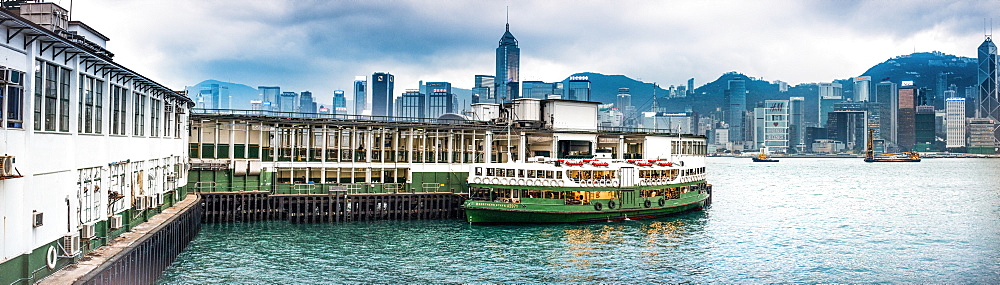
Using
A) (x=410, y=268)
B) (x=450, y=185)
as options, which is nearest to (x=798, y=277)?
(x=410, y=268)

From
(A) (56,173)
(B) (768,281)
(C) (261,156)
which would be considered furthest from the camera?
(C) (261,156)

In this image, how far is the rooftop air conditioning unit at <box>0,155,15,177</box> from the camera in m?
16.6

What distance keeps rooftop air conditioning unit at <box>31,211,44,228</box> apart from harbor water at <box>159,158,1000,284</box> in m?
11.9

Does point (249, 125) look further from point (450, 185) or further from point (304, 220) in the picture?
point (450, 185)

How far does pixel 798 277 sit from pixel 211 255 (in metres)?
32.3

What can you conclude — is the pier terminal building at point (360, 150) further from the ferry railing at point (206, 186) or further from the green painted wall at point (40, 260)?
the green painted wall at point (40, 260)

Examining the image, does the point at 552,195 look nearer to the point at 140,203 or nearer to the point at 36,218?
the point at 140,203

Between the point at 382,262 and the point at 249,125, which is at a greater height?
the point at 249,125

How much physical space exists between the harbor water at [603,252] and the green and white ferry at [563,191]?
1.13 m

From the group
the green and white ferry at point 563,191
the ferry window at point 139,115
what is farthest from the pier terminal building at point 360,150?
the ferry window at point 139,115

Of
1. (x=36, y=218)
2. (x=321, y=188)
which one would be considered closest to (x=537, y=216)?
(x=321, y=188)

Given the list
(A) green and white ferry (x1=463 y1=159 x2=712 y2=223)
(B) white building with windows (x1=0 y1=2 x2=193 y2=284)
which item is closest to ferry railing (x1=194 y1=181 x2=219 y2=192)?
(B) white building with windows (x1=0 y1=2 x2=193 y2=284)

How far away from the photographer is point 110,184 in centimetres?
2625

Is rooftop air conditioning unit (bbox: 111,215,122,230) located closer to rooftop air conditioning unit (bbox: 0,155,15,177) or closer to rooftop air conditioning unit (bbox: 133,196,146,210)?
rooftop air conditioning unit (bbox: 133,196,146,210)
